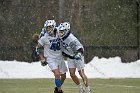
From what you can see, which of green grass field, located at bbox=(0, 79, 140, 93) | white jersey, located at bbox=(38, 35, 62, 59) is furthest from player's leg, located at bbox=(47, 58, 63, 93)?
green grass field, located at bbox=(0, 79, 140, 93)

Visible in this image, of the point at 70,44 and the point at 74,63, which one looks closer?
the point at 70,44

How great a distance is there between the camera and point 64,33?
615 inches

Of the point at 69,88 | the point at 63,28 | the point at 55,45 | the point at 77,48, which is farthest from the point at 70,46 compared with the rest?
the point at 69,88

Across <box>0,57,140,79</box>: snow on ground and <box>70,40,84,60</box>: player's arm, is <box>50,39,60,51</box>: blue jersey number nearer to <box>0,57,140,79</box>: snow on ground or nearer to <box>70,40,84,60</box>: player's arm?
<box>70,40,84,60</box>: player's arm

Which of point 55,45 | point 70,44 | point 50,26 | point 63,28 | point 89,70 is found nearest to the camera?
point 50,26

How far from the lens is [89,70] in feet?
83.4

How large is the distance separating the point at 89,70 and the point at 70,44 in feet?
31.6

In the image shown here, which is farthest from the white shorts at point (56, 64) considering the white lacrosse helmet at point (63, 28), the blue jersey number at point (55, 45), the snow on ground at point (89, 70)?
the snow on ground at point (89, 70)

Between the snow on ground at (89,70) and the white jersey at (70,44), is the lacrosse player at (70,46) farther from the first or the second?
the snow on ground at (89,70)

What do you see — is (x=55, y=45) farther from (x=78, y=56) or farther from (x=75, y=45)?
(x=78, y=56)

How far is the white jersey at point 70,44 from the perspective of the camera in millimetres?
15762

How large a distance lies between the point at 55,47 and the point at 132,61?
40.4 ft

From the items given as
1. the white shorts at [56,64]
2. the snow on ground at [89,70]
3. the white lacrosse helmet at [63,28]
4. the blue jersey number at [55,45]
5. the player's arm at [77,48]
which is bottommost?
the snow on ground at [89,70]

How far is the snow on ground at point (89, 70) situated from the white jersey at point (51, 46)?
8815 mm
